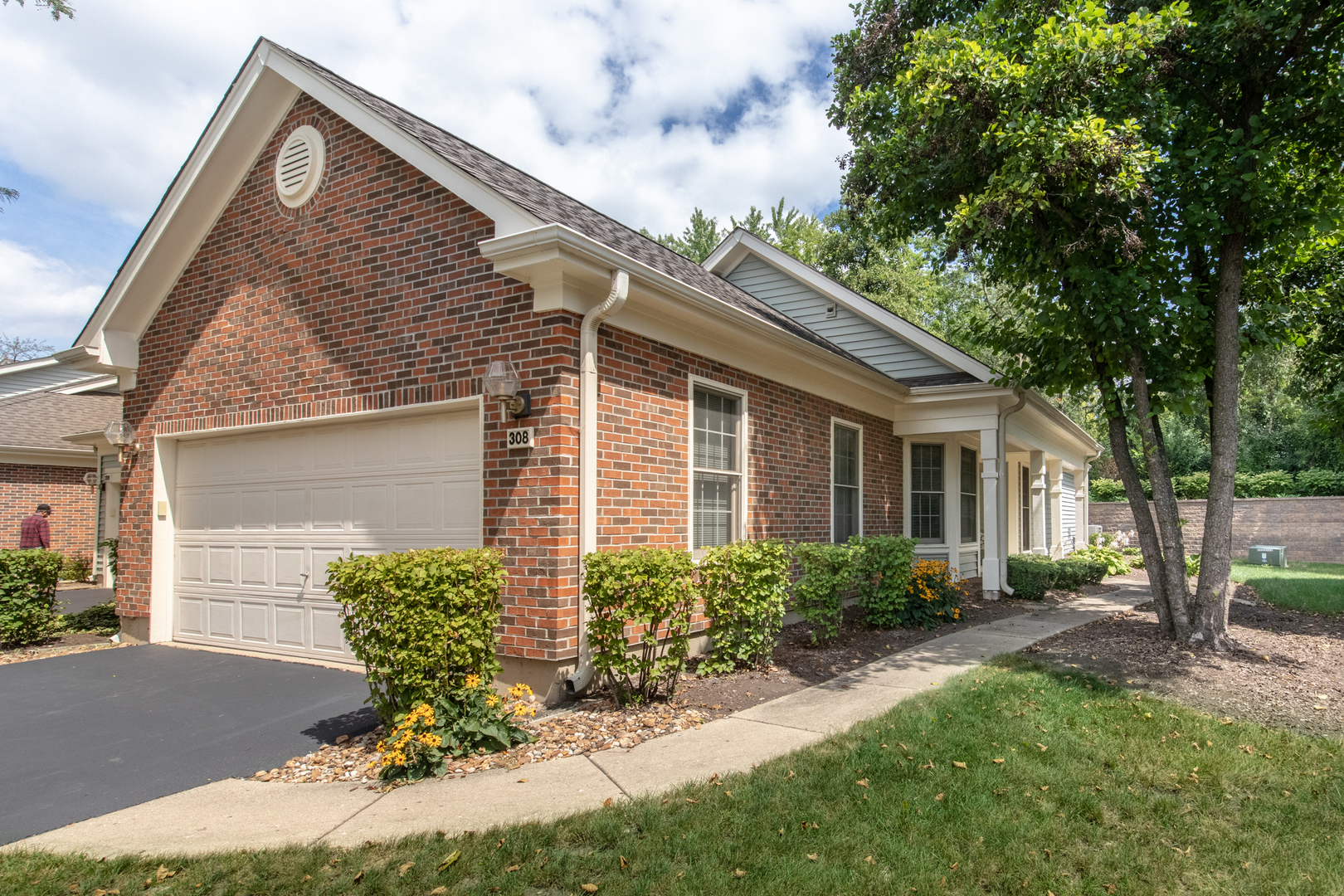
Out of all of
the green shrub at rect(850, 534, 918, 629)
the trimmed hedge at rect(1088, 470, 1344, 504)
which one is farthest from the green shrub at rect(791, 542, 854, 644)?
the trimmed hedge at rect(1088, 470, 1344, 504)

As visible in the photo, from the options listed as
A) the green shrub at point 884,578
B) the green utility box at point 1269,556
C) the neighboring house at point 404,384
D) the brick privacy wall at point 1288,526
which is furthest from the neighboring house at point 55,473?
the brick privacy wall at point 1288,526

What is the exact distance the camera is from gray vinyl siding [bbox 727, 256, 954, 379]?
1304 centimetres

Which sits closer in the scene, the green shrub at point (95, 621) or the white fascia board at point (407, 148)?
the white fascia board at point (407, 148)

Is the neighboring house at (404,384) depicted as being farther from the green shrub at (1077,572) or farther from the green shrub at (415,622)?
the green shrub at (1077,572)

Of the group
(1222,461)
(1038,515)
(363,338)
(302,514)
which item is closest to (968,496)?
(1038,515)

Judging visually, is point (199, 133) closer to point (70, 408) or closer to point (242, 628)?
point (242, 628)

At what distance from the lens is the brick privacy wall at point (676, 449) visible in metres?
6.55

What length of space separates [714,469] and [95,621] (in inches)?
345

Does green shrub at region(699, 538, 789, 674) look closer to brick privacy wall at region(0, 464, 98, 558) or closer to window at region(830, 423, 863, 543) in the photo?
window at region(830, 423, 863, 543)

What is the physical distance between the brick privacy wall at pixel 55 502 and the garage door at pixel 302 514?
11.1m

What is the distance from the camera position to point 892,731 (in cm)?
513

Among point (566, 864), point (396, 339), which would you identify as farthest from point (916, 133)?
point (566, 864)

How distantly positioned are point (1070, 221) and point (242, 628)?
959cm

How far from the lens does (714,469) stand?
7965 millimetres
